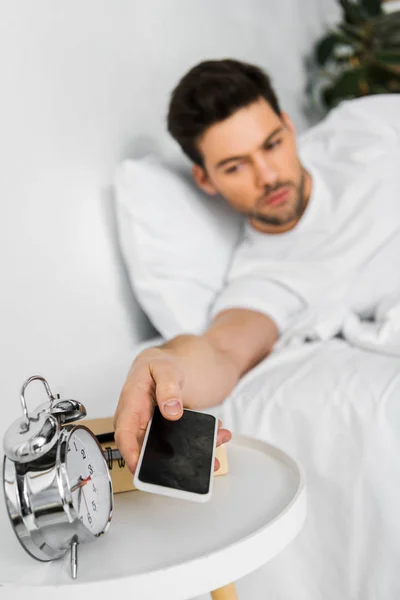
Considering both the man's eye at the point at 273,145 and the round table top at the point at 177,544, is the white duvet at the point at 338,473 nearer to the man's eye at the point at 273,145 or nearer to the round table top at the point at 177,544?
the round table top at the point at 177,544

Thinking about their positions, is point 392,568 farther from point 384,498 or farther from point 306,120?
point 306,120

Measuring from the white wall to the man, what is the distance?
0.49 feet

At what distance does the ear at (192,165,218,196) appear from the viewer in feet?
4.85

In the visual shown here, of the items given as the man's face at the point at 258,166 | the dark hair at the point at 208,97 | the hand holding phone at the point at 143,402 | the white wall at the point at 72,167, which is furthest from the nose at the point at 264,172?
the hand holding phone at the point at 143,402

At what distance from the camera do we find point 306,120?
2.23 metres

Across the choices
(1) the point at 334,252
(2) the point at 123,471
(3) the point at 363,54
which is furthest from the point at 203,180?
(3) the point at 363,54

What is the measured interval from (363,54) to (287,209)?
1154mm

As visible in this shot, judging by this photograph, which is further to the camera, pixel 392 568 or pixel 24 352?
pixel 24 352

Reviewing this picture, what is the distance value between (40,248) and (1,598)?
0.67 m

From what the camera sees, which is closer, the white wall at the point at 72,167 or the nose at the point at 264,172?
the white wall at the point at 72,167

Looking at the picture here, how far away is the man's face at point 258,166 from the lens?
136 cm

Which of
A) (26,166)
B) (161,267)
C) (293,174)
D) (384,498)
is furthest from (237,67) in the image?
(384,498)

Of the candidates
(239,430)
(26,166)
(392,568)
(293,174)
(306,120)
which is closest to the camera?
(392,568)

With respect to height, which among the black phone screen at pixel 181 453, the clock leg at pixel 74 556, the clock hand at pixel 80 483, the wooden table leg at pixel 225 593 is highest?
the clock hand at pixel 80 483
